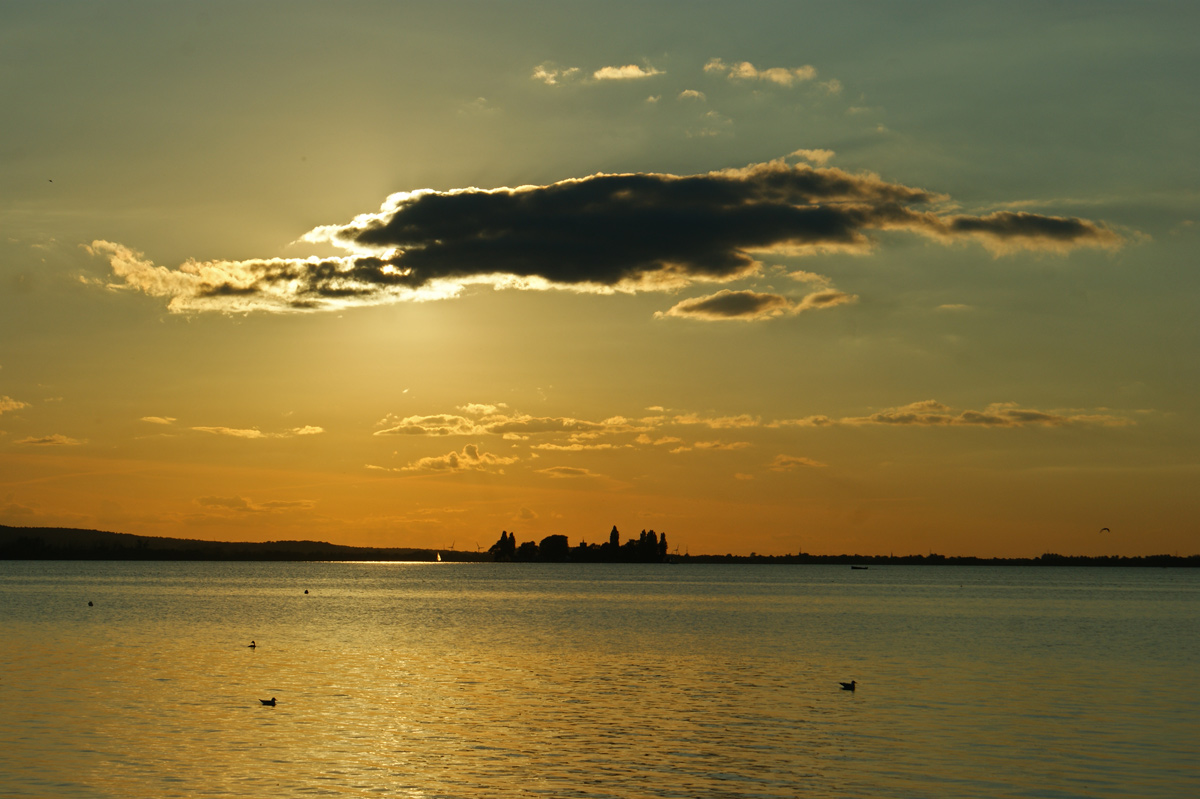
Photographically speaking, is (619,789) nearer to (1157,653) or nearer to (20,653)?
(20,653)

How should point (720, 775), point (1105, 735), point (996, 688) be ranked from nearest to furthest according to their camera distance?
point (720, 775), point (1105, 735), point (996, 688)

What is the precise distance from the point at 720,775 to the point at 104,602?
140 meters

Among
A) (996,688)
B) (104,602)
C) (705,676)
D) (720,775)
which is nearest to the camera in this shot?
(720,775)

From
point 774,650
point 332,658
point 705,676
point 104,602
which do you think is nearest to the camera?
point 705,676

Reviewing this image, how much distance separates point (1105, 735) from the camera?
4369 centimetres

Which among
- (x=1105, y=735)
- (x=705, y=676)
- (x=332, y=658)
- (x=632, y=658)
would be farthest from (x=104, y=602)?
(x=1105, y=735)

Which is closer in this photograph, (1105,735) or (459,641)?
(1105,735)

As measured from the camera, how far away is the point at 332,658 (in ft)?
235

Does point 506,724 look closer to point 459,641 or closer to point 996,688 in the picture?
point 996,688

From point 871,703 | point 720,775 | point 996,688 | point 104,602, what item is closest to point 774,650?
point 996,688

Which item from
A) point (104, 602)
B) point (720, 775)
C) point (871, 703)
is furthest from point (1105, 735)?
point (104, 602)

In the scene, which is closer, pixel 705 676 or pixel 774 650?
pixel 705 676

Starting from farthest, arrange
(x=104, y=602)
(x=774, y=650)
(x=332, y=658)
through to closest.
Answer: (x=104, y=602) < (x=774, y=650) < (x=332, y=658)

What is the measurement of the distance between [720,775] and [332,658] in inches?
1677
